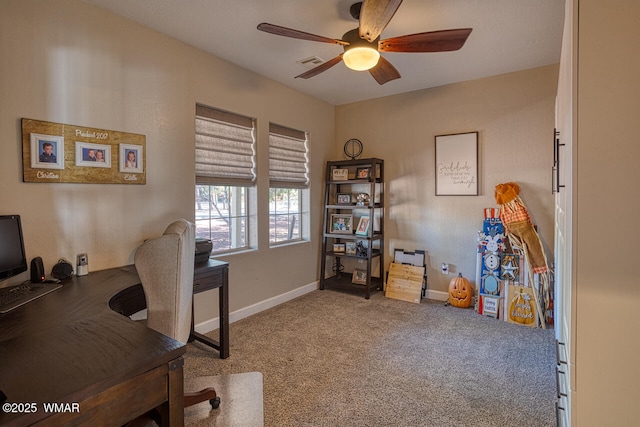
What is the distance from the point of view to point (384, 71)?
8.52ft

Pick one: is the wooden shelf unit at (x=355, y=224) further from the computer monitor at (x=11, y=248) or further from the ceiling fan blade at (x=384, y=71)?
the computer monitor at (x=11, y=248)

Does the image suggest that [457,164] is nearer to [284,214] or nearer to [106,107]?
[284,214]

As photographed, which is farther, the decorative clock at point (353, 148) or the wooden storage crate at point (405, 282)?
the decorative clock at point (353, 148)

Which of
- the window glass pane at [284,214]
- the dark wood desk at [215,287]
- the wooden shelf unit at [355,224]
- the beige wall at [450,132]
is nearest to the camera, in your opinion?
the dark wood desk at [215,287]

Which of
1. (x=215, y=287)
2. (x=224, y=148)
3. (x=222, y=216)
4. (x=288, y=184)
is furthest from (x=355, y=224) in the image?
(x=215, y=287)

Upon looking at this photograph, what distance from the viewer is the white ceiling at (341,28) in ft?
7.27

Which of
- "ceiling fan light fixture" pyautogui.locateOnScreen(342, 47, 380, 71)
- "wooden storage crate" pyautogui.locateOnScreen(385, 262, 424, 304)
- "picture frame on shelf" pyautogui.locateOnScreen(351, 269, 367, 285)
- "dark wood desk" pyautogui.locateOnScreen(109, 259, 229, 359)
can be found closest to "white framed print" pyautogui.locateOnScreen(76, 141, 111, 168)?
"dark wood desk" pyautogui.locateOnScreen(109, 259, 229, 359)

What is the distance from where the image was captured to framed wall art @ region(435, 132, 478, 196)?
3.64m

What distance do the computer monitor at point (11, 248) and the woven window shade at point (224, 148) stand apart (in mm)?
1361

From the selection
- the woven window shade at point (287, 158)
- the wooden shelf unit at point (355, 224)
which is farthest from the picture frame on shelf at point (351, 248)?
the woven window shade at point (287, 158)

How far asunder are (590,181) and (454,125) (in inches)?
116

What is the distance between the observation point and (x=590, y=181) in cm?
104

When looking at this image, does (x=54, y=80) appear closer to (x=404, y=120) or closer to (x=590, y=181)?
(x=590, y=181)

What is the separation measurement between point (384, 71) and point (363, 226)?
2065mm
